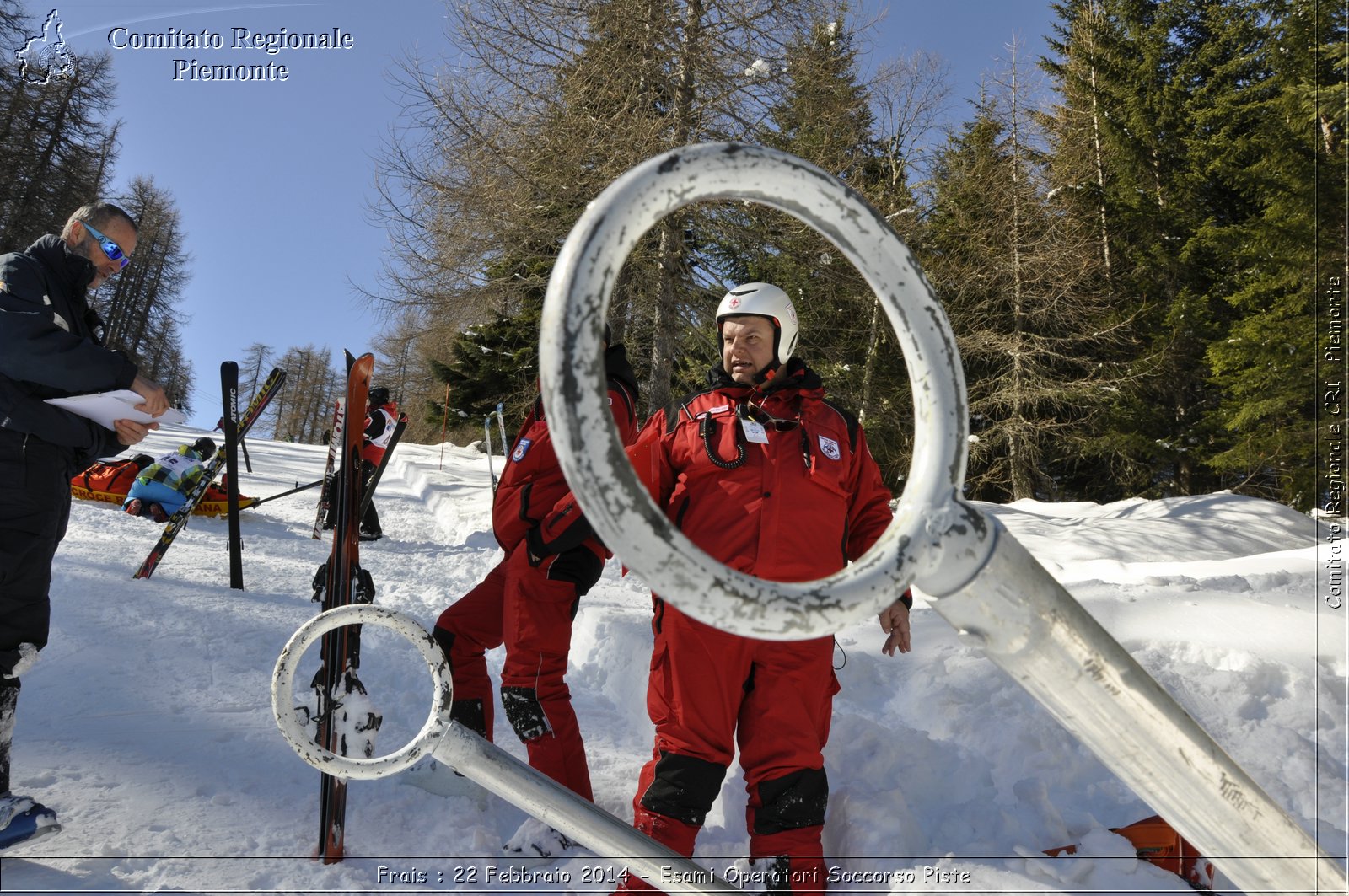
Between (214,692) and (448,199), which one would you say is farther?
(448,199)

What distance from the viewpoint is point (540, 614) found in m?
2.78

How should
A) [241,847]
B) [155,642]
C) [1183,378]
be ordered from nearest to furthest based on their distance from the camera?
[241,847] → [155,642] → [1183,378]

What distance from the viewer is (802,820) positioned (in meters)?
2.06

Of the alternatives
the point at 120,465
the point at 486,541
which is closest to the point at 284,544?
the point at 486,541

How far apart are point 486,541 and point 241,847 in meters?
6.22

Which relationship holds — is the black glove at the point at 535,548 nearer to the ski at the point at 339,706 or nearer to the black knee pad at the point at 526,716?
the black knee pad at the point at 526,716

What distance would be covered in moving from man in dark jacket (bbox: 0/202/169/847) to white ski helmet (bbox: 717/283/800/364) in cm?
212

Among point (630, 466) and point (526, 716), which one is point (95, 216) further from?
point (630, 466)

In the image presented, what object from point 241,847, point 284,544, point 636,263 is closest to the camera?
point 241,847

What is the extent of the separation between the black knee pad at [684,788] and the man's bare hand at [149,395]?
7.07 feet

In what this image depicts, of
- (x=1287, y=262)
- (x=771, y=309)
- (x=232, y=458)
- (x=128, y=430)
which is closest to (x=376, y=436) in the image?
(x=232, y=458)

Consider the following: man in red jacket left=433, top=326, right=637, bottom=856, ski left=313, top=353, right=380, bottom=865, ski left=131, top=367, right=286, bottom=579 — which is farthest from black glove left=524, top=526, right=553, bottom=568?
ski left=131, top=367, right=286, bottom=579

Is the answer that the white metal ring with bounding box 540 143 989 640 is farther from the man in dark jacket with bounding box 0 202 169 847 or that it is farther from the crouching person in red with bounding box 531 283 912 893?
the man in dark jacket with bounding box 0 202 169 847

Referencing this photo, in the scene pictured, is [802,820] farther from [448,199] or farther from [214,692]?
[448,199]
